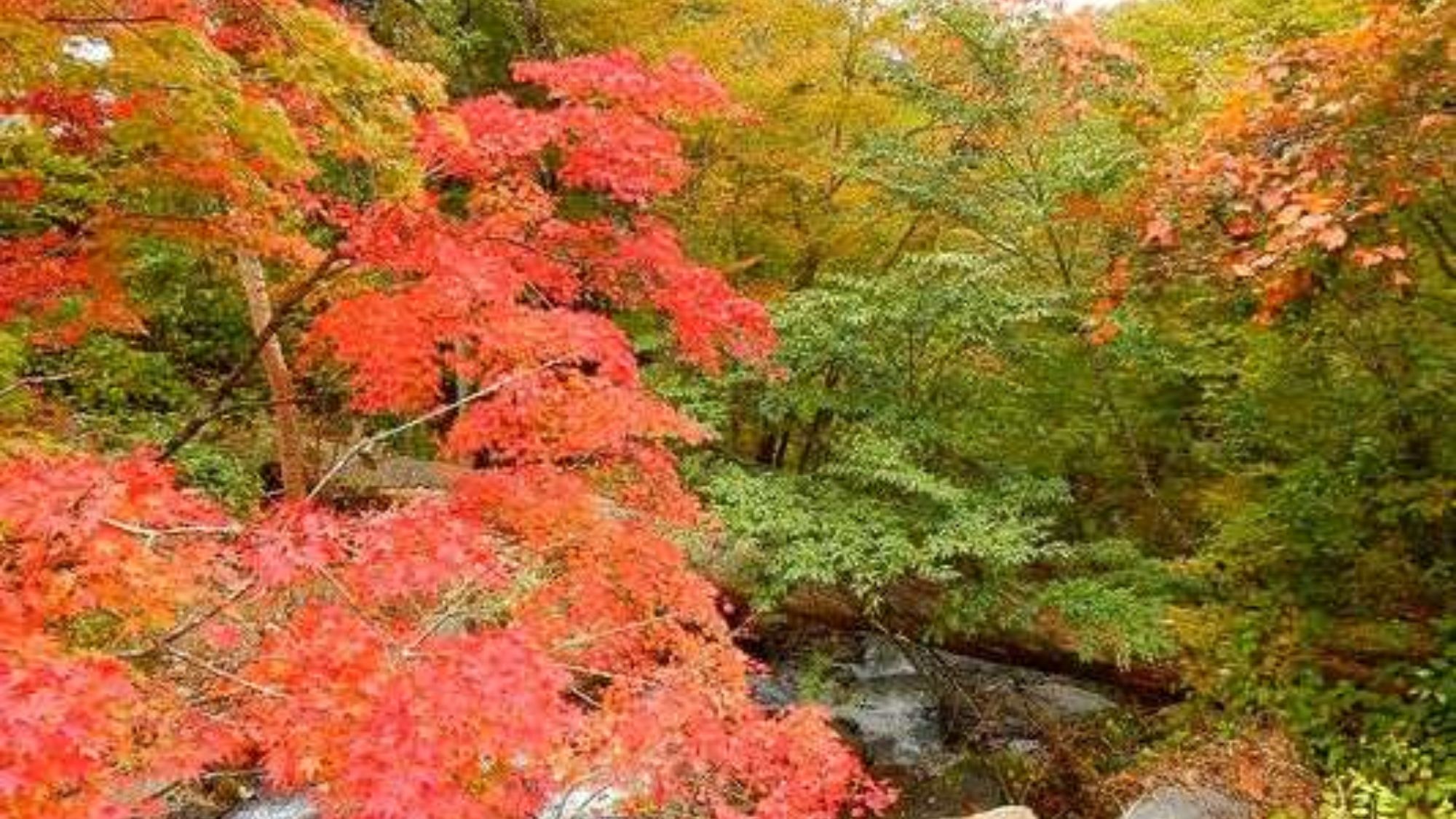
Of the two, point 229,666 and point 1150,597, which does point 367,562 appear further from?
point 1150,597

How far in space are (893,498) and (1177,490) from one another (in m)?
3.61

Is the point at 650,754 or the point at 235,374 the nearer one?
the point at 650,754

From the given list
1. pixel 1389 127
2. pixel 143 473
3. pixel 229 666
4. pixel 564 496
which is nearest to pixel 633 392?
pixel 564 496

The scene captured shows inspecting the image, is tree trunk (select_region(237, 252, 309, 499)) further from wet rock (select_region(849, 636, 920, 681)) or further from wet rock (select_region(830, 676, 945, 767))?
wet rock (select_region(849, 636, 920, 681))

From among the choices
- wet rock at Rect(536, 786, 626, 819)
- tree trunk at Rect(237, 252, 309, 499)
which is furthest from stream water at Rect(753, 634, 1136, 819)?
tree trunk at Rect(237, 252, 309, 499)

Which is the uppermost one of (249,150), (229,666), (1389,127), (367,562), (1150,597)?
(1389,127)

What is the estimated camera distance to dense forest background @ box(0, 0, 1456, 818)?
659 cm

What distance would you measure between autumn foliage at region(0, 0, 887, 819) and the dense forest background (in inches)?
9.5

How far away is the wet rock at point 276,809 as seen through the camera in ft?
28.7

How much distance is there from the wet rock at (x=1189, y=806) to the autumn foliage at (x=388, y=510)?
1.86m

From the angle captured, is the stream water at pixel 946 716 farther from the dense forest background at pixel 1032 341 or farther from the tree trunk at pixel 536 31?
the tree trunk at pixel 536 31

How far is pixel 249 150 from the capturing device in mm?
7766

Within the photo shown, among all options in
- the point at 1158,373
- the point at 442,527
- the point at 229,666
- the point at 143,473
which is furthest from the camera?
the point at 1158,373

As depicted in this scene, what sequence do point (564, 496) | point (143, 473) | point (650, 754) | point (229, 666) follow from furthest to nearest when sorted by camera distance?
point (564, 496), point (229, 666), point (650, 754), point (143, 473)
